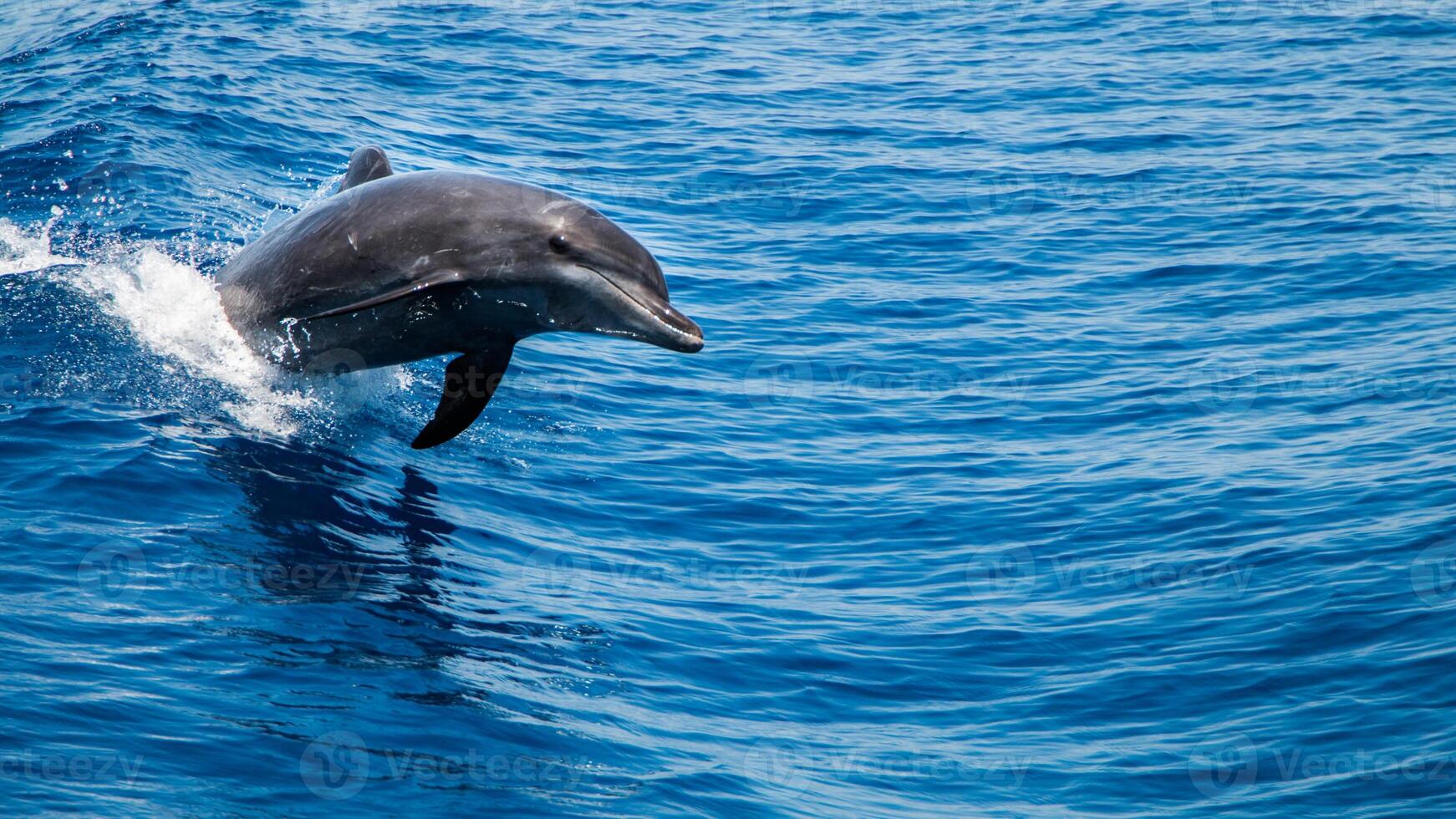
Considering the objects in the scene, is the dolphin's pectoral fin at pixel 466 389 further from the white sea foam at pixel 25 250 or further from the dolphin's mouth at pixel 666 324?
the white sea foam at pixel 25 250

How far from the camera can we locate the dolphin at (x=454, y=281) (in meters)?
11.9

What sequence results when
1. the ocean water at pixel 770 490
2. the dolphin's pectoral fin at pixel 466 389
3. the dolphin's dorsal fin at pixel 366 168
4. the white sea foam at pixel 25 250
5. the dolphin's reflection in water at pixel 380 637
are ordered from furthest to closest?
the white sea foam at pixel 25 250, the dolphin's dorsal fin at pixel 366 168, the dolphin's pectoral fin at pixel 466 389, the ocean water at pixel 770 490, the dolphin's reflection in water at pixel 380 637

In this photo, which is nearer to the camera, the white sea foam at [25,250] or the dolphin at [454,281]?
the dolphin at [454,281]

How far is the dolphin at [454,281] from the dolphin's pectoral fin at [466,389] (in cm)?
1

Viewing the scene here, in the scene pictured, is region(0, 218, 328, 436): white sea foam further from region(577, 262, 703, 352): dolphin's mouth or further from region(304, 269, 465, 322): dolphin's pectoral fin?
region(577, 262, 703, 352): dolphin's mouth

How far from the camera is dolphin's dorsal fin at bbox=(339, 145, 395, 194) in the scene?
13970mm

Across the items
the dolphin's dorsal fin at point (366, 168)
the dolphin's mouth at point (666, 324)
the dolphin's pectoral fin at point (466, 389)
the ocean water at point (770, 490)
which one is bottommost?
the ocean water at point (770, 490)

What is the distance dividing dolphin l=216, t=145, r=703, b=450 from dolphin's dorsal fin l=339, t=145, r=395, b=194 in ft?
2.25

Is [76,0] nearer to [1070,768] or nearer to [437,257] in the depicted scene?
[437,257]

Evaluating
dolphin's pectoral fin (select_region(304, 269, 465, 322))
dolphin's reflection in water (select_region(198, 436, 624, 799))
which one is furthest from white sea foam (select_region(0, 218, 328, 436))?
dolphin's pectoral fin (select_region(304, 269, 465, 322))

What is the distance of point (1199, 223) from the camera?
78.3 feet

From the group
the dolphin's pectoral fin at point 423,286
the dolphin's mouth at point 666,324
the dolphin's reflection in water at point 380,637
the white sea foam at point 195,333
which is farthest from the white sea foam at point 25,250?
the dolphin's mouth at point 666,324

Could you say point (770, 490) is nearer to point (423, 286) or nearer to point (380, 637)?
point (423, 286)

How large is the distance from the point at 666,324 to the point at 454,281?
1.78m
